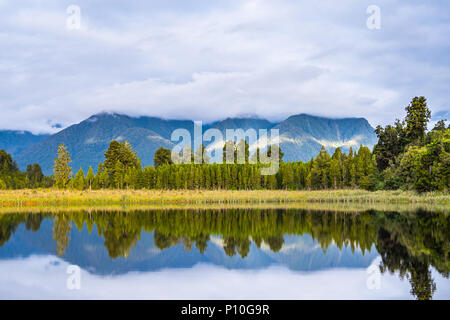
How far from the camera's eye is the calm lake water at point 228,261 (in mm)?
10625

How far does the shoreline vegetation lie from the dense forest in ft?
10.5

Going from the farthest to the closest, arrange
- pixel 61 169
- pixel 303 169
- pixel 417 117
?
pixel 303 169, pixel 61 169, pixel 417 117

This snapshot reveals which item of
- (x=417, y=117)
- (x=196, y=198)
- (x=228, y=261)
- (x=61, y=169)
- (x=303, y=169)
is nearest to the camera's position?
(x=228, y=261)

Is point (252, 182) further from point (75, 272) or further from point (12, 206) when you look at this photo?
point (75, 272)

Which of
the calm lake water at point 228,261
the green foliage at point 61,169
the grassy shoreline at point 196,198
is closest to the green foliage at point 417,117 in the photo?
the grassy shoreline at point 196,198

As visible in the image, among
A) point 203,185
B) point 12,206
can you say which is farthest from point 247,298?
point 203,185

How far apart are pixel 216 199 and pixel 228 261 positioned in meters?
33.9

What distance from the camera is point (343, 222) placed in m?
25.9

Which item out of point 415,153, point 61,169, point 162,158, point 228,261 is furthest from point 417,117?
point 162,158

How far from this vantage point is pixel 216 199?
158 ft

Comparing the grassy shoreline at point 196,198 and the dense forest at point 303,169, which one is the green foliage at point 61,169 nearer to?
the dense forest at point 303,169

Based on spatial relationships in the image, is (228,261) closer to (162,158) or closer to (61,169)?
(61,169)

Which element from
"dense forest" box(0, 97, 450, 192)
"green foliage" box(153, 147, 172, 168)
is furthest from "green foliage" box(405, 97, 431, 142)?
"green foliage" box(153, 147, 172, 168)

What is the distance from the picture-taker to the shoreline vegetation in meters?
43.3
